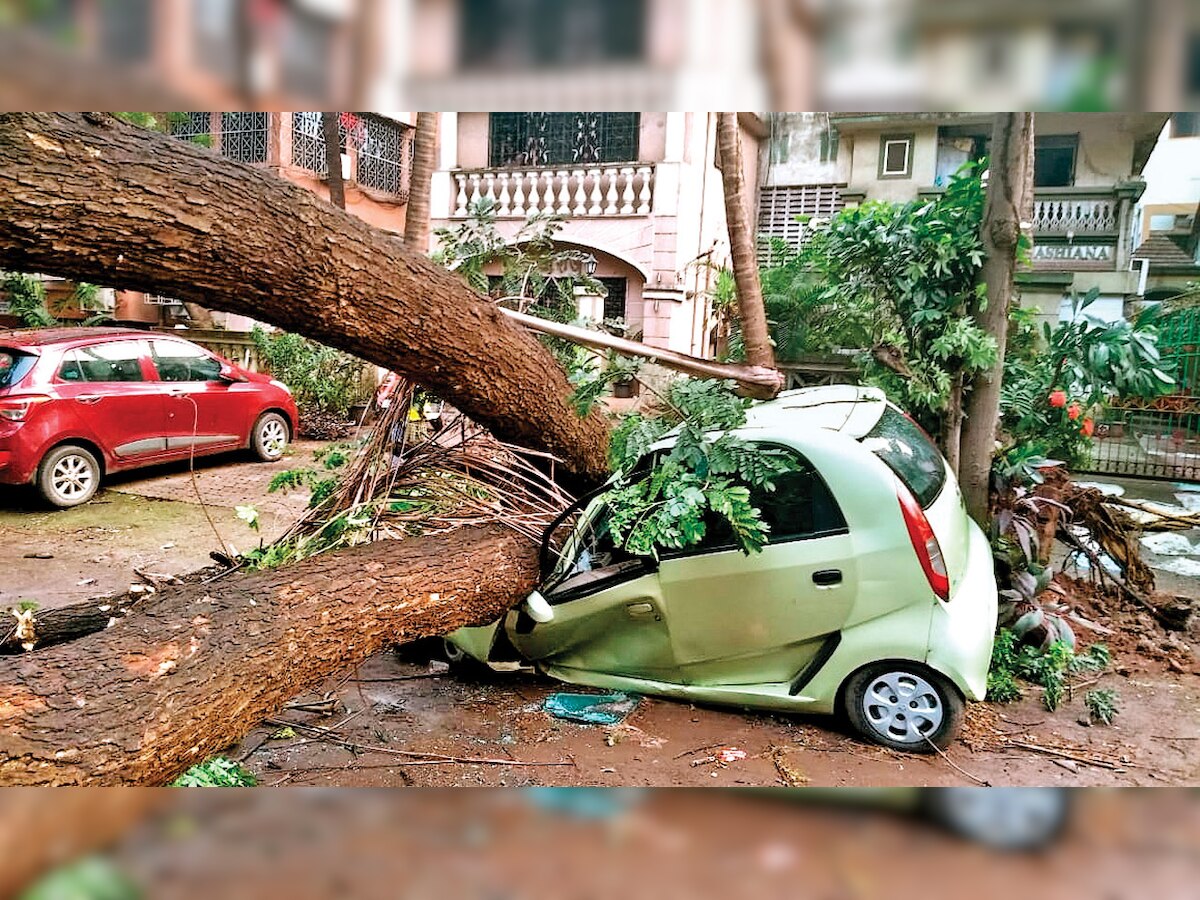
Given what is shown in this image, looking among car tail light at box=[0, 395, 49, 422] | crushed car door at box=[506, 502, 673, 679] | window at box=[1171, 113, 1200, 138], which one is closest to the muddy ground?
crushed car door at box=[506, 502, 673, 679]

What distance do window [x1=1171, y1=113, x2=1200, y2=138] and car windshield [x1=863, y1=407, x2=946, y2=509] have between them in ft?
3.05

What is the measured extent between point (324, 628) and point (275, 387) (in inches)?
41.1

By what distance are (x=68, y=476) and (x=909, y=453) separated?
249cm

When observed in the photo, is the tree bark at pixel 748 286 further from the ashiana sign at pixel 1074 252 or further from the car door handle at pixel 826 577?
the ashiana sign at pixel 1074 252

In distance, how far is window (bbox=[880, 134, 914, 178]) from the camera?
2068 mm

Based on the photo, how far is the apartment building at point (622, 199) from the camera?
231 cm

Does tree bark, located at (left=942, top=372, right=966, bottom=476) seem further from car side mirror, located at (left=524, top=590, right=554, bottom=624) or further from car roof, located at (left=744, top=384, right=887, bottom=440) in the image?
car side mirror, located at (left=524, top=590, right=554, bottom=624)

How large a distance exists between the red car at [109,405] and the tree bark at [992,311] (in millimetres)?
2208

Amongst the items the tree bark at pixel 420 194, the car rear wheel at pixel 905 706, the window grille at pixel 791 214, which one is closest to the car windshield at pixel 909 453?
the car rear wheel at pixel 905 706

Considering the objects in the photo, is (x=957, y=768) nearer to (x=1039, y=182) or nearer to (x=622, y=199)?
(x=1039, y=182)
